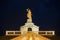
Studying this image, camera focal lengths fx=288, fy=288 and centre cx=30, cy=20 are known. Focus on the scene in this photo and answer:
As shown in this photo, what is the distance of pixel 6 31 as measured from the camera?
121ft

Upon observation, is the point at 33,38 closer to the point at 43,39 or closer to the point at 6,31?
the point at 43,39

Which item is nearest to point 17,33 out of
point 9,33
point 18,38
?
point 9,33

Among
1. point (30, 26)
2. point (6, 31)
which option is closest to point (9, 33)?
point (6, 31)

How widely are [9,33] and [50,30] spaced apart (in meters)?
5.50

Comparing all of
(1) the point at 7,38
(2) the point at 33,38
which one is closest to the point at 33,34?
(2) the point at 33,38

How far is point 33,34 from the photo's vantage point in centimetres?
3291

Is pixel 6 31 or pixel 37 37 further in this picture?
pixel 6 31

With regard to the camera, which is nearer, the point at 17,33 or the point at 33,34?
the point at 33,34

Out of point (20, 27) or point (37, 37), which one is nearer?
point (37, 37)

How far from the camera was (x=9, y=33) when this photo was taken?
3716cm

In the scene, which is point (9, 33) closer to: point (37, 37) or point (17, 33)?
point (17, 33)

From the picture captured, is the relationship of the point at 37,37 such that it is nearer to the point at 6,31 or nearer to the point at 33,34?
the point at 33,34

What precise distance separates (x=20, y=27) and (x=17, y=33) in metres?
1.06

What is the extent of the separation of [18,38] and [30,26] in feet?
14.0
